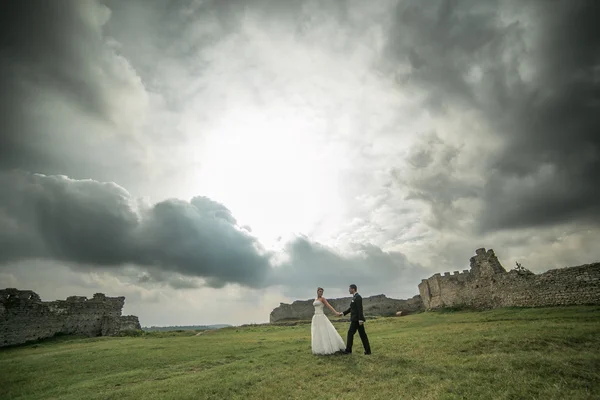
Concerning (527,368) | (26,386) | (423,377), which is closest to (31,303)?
(26,386)

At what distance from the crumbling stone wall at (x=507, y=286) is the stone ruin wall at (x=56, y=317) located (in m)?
49.2

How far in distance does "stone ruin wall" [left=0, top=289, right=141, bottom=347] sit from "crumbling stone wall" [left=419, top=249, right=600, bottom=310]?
4916 centimetres

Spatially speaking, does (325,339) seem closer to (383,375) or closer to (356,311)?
(356,311)

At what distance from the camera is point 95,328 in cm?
4138

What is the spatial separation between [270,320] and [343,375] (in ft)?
235

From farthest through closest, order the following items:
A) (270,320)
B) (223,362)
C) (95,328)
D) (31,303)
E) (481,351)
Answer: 1. (270,320)
2. (95,328)
3. (31,303)
4. (223,362)
5. (481,351)

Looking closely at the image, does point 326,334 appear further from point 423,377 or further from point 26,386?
point 26,386

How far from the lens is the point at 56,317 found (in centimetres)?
3731

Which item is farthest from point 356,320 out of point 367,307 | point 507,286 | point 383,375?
point 367,307

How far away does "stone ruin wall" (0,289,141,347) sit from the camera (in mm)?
33094

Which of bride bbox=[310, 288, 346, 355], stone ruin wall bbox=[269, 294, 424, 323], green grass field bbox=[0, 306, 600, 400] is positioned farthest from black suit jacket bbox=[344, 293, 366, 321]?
stone ruin wall bbox=[269, 294, 424, 323]

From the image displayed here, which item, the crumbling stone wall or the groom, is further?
the crumbling stone wall

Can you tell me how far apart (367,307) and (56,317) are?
5638 cm

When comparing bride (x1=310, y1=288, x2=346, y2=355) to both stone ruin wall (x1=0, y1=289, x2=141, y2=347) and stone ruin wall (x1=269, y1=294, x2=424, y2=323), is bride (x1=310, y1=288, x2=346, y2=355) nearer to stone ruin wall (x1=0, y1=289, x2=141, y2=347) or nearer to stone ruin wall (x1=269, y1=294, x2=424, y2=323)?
stone ruin wall (x1=0, y1=289, x2=141, y2=347)
